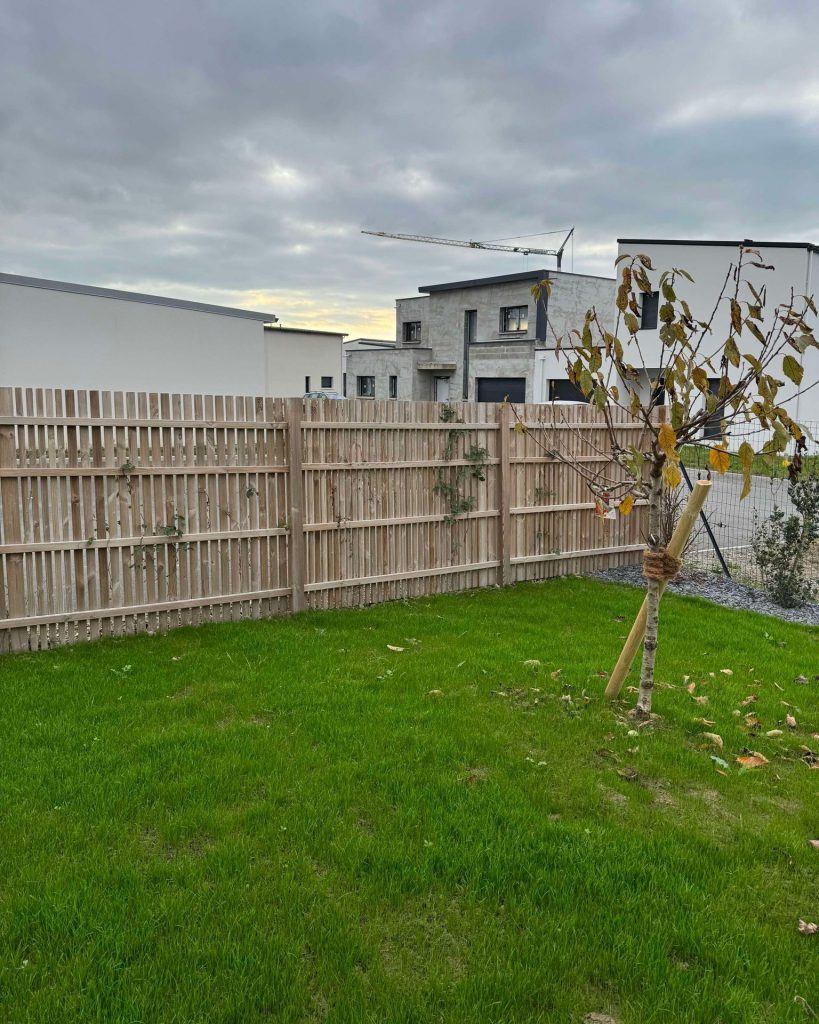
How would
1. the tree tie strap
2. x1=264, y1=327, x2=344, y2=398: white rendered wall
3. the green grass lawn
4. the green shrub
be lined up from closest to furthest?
1. the green grass lawn
2. the tree tie strap
3. the green shrub
4. x1=264, y1=327, x2=344, y2=398: white rendered wall

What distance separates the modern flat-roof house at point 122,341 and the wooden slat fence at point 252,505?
15.9 m

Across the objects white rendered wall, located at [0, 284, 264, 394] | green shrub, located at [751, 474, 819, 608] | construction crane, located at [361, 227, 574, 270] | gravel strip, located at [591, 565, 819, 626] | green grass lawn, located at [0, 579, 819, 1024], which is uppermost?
construction crane, located at [361, 227, 574, 270]

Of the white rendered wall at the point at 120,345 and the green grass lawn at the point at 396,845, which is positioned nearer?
the green grass lawn at the point at 396,845

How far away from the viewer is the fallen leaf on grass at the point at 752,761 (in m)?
4.10

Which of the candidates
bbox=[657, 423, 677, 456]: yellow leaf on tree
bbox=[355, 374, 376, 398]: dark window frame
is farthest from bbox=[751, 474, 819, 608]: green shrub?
bbox=[355, 374, 376, 398]: dark window frame

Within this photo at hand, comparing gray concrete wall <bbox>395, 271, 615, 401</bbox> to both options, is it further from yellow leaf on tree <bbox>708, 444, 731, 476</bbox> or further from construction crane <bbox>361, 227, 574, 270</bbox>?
construction crane <bbox>361, 227, 574, 270</bbox>

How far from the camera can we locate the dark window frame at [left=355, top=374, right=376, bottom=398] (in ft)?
144

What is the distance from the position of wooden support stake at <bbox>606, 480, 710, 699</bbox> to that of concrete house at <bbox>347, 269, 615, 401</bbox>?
28392 millimetres

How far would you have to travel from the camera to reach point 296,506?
7137mm

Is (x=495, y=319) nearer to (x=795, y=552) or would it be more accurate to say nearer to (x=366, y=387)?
(x=366, y=387)

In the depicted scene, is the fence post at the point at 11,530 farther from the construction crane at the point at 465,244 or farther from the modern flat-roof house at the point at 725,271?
the construction crane at the point at 465,244

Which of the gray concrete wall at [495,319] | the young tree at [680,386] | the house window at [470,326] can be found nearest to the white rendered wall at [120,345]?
the gray concrete wall at [495,319]

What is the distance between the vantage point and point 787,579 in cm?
841

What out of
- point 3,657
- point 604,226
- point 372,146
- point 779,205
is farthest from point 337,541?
point 604,226
